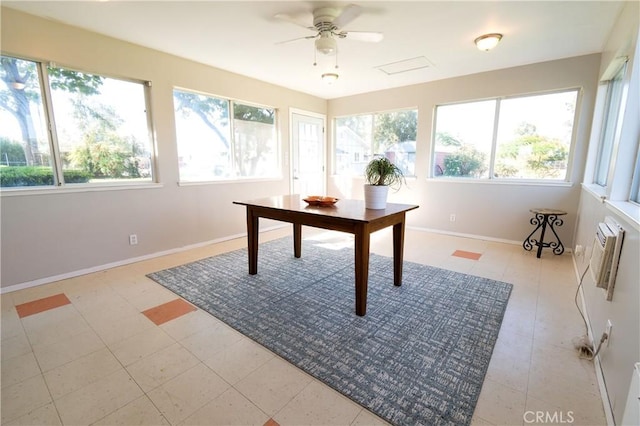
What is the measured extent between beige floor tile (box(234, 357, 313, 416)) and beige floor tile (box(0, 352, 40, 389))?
1.21 metres

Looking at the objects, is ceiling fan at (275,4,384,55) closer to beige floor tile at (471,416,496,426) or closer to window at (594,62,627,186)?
window at (594,62,627,186)

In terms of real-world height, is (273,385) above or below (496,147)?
below

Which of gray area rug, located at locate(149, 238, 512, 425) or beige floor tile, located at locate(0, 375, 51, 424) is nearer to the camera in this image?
beige floor tile, located at locate(0, 375, 51, 424)

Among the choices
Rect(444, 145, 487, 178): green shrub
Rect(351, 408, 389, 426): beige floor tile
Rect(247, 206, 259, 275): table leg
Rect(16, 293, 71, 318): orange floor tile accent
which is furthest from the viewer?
Rect(444, 145, 487, 178): green shrub

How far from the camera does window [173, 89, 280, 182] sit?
12.3 feet

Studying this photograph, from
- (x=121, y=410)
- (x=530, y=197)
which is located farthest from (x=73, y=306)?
(x=530, y=197)

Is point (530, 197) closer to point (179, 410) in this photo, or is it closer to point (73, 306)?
point (179, 410)

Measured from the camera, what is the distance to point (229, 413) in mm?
1360

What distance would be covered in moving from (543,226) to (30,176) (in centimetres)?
554

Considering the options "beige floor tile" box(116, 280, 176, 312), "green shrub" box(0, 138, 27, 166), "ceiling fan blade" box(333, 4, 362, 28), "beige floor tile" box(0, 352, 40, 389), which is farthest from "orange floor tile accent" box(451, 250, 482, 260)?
"green shrub" box(0, 138, 27, 166)

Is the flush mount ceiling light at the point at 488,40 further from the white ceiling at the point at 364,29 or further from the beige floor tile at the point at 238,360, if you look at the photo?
the beige floor tile at the point at 238,360

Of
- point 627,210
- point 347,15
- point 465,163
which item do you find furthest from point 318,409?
point 465,163

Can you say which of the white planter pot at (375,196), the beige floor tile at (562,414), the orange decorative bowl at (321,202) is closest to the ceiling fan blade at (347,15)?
A: the white planter pot at (375,196)
